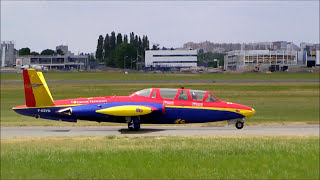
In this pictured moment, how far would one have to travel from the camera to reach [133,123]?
23422 millimetres

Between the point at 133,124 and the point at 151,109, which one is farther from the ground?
the point at 151,109

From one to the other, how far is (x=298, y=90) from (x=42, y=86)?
4063 centimetres

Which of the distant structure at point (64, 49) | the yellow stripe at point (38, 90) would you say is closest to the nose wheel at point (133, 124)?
the yellow stripe at point (38, 90)

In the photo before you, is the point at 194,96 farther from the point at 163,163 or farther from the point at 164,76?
the point at 164,76

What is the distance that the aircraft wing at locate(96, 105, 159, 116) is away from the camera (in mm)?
22672

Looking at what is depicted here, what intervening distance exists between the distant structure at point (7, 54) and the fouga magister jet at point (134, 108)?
196 inches

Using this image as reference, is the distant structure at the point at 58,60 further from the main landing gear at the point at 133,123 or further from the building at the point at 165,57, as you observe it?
the main landing gear at the point at 133,123

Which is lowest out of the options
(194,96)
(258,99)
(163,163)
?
(258,99)

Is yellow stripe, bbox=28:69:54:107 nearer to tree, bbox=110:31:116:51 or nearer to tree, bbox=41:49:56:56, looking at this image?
tree, bbox=41:49:56:56

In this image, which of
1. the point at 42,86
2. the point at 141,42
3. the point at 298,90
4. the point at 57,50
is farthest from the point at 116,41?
the point at 298,90

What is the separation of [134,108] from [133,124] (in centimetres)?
98

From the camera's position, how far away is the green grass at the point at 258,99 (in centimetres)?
3027

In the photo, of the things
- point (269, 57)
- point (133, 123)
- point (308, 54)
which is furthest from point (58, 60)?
point (308, 54)

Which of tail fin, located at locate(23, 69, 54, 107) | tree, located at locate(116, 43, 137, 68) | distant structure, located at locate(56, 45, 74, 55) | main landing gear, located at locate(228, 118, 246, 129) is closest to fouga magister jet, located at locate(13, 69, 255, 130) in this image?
tail fin, located at locate(23, 69, 54, 107)
